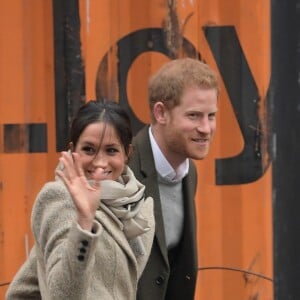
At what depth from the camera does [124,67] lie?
147 inches

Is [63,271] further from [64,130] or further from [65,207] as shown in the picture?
[64,130]

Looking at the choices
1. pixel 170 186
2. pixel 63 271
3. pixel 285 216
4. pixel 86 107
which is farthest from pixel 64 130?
pixel 63 271

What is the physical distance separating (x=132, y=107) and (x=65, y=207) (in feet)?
5.50

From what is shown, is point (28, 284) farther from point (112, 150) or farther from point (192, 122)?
point (192, 122)

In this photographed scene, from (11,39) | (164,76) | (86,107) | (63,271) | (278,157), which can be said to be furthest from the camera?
(278,157)

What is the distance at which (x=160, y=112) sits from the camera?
2.95 metres

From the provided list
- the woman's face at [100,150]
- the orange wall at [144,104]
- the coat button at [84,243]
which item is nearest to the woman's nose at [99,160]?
the woman's face at [100,150]

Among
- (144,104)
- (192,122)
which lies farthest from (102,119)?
(144,104)

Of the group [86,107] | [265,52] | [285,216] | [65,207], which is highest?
[265,52]

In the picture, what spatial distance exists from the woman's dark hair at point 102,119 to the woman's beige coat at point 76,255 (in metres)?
0.19

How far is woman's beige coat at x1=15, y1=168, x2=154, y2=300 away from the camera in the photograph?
1.99 meters

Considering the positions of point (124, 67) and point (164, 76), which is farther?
point (124, 67)

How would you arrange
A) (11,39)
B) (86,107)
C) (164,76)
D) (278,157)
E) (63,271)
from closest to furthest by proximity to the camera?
(63,271)
(86,107)
(164,76)
(11,39)
(278,157)

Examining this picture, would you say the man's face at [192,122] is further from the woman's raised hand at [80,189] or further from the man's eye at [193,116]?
the woman's raised hand at [80,189]
